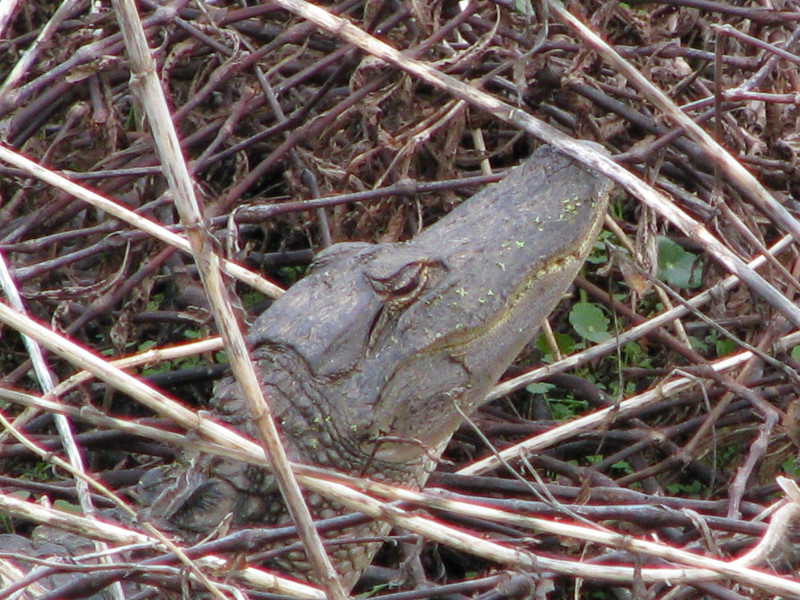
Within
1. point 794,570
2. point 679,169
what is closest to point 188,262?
point 679,169

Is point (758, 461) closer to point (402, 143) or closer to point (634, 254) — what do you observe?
point (634, 254)

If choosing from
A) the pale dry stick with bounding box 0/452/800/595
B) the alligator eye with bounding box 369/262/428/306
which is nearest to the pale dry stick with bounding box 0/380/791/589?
the pale dry stick with bounding box 0/452/800/595

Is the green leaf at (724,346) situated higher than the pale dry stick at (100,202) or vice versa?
the pale dry stick at (100,202)

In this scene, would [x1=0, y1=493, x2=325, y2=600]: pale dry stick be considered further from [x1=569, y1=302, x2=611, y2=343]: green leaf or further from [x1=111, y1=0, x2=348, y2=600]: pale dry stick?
[x1=569, y1=302, x2=611, y2=343]: green leaf

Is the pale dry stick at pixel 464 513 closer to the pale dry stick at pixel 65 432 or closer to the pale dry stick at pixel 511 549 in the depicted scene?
the pale dry stick at pixel 511 549

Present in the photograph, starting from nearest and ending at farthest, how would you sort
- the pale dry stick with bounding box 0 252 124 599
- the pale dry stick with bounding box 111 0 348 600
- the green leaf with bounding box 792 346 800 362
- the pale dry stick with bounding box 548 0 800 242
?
the pale dry stick with bounding box 111 0 348 600
the pale dry stick with bounding box 0 252 124 599
the pale dry stick with bounding box 548 0 800 242
the green leaf with bounding box 792 346 800 362

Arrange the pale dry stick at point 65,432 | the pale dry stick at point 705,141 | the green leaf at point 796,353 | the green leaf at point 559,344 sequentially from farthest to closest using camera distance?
the green leaf at point 559,344
the green leaf at point 796,353
the pale dry stick at point 705,141
the pale dry stick at point 65,432

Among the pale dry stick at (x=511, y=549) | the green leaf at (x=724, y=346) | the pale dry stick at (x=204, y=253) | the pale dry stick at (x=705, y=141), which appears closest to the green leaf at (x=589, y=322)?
the green leaf at (x=724, y=346)

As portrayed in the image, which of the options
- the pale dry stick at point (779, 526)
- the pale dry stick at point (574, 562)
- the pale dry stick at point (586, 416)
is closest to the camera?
the pale dry stick at point (574, 562)
